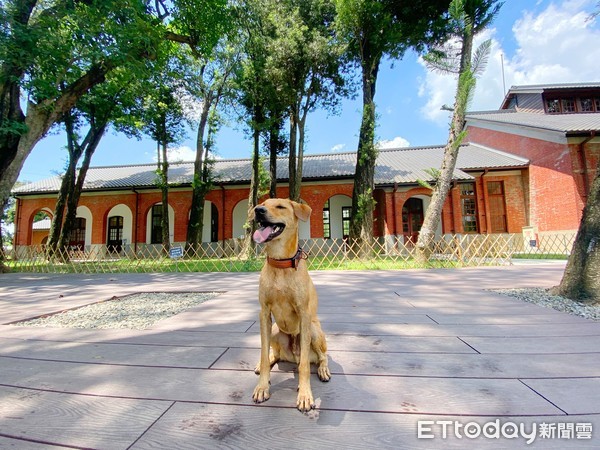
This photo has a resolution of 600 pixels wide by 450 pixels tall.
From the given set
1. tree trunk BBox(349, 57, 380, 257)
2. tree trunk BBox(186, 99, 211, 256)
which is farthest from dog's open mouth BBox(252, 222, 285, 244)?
tree trunk BBox(186, 99, 211, 256)

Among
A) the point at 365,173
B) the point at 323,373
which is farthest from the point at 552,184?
the point at 323,373

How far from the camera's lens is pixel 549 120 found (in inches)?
574

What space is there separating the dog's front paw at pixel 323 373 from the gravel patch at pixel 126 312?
6.84 ft

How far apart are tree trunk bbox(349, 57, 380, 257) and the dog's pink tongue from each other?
882 centimetres

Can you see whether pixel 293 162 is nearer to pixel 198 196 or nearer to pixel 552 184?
pixel 198 196

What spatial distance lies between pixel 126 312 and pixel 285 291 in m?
3.05

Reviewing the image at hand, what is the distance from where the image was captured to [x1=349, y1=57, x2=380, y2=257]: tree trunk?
1029 cm

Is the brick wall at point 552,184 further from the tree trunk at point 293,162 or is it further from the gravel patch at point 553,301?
the tree trunk at point 293,162

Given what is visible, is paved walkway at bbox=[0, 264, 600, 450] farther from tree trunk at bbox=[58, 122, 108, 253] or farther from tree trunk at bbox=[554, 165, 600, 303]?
tree trunk at bbox=[58, 122, 108, 253]

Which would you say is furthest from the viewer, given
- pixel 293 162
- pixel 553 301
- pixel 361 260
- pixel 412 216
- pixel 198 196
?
pixel 412 216

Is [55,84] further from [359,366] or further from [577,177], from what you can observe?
[577,177]

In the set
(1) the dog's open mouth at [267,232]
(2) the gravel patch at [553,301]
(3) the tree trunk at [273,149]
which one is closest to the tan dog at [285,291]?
(1) the dog's open mouth at [267,232]

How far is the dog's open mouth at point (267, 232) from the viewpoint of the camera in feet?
5.01

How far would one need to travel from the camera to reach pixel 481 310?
3.21 meters
